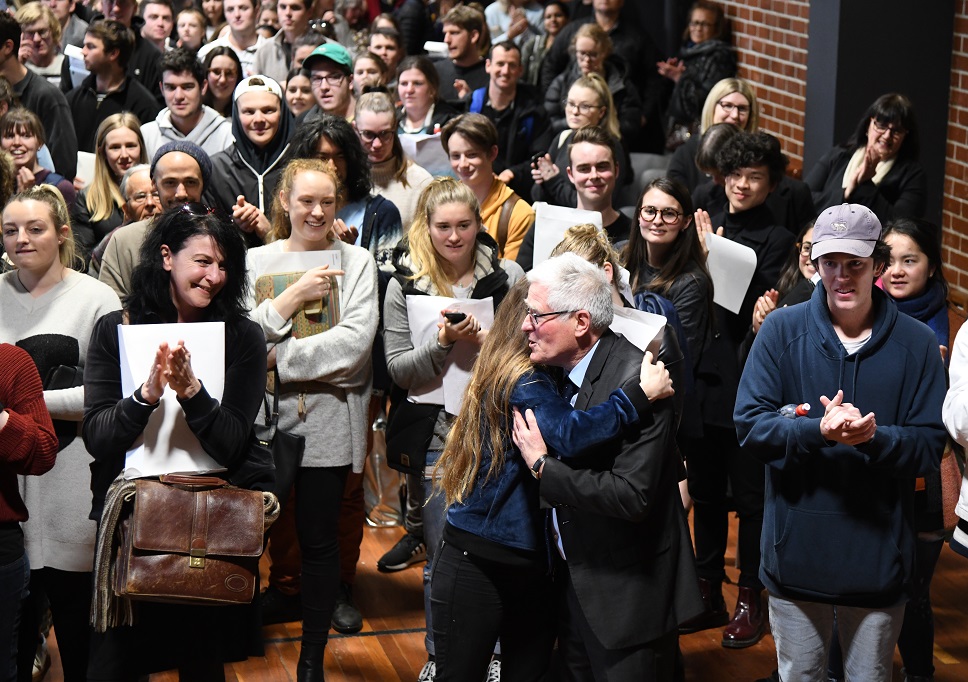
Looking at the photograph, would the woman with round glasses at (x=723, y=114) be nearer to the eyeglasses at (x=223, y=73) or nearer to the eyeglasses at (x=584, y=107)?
the eyeglasses at (x=584, y=107)

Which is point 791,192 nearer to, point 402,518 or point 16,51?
point 402,518

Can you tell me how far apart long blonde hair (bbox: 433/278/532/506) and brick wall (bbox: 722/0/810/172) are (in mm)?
5850

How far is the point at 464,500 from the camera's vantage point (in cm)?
328

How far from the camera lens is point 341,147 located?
4.82 meters

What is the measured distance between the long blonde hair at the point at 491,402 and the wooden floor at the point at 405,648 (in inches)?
55.6

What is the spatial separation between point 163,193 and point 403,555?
6.00ft

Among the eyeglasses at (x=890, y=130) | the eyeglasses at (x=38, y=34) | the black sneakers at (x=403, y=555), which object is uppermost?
the eyeglasses at (x=38, y=34)

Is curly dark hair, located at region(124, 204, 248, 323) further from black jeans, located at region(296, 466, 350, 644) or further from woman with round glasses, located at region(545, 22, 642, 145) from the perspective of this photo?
woman with round glasses, located at region(545, 22, 642, 145)

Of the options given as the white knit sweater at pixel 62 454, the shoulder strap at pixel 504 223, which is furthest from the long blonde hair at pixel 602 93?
the white knit sweater at pixel 62 454

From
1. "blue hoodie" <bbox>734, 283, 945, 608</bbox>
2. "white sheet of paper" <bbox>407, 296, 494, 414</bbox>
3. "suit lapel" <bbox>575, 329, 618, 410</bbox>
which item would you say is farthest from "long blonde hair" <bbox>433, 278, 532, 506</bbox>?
"white sheet of paper" <bbox>407, 296, 494, 414</bbox>

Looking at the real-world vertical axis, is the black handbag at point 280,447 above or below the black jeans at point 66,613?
above

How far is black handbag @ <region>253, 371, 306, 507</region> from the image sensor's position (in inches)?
155

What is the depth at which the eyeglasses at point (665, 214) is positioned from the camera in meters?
4.39

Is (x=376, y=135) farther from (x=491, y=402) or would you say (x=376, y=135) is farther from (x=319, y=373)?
(x=491, y=402)
